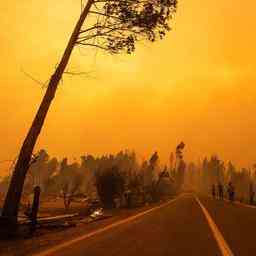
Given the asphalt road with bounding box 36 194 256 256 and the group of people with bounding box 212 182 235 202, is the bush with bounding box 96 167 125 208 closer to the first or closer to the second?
the asphalt road with bounding box 36 194 256 256

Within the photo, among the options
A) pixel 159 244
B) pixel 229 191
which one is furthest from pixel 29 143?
pixel 229 191

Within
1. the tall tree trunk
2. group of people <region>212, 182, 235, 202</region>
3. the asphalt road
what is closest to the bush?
the tall tree trunk

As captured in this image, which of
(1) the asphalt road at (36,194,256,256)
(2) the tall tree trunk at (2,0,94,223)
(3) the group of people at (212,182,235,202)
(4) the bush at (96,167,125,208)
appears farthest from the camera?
(3) the group of people at (212,182,235,202)

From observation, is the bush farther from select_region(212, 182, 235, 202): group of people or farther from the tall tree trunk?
select_region(212, 182, 235, 202): group of people

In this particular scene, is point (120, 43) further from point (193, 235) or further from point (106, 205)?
point (106, 205)

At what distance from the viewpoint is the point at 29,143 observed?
1526 cm

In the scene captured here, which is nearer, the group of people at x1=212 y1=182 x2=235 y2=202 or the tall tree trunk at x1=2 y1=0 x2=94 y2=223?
the tall tree trunk at x1=2 y1=0 x2=94 y2=223

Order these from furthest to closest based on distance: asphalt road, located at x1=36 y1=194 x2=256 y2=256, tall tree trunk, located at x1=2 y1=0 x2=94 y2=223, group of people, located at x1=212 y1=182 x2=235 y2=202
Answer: group of people, located at x1=212 y1=182 x2=235 y2=202
tall tree trunk, located at x1=2 y1=0 x2=94 y2=223
asphalt road, located at x1=36 y1=194 x2=256 y2=256

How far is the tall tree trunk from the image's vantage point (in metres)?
14.1

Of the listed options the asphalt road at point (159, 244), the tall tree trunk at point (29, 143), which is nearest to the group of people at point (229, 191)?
the tall tree trunk at point (29, 143)

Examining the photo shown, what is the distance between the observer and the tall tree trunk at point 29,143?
46.2 ft

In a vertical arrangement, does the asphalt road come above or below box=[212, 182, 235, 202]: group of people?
below

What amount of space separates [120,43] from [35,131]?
5.95 m

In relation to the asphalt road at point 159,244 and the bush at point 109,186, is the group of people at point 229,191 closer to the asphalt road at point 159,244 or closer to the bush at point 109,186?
the bush at point 109,186
